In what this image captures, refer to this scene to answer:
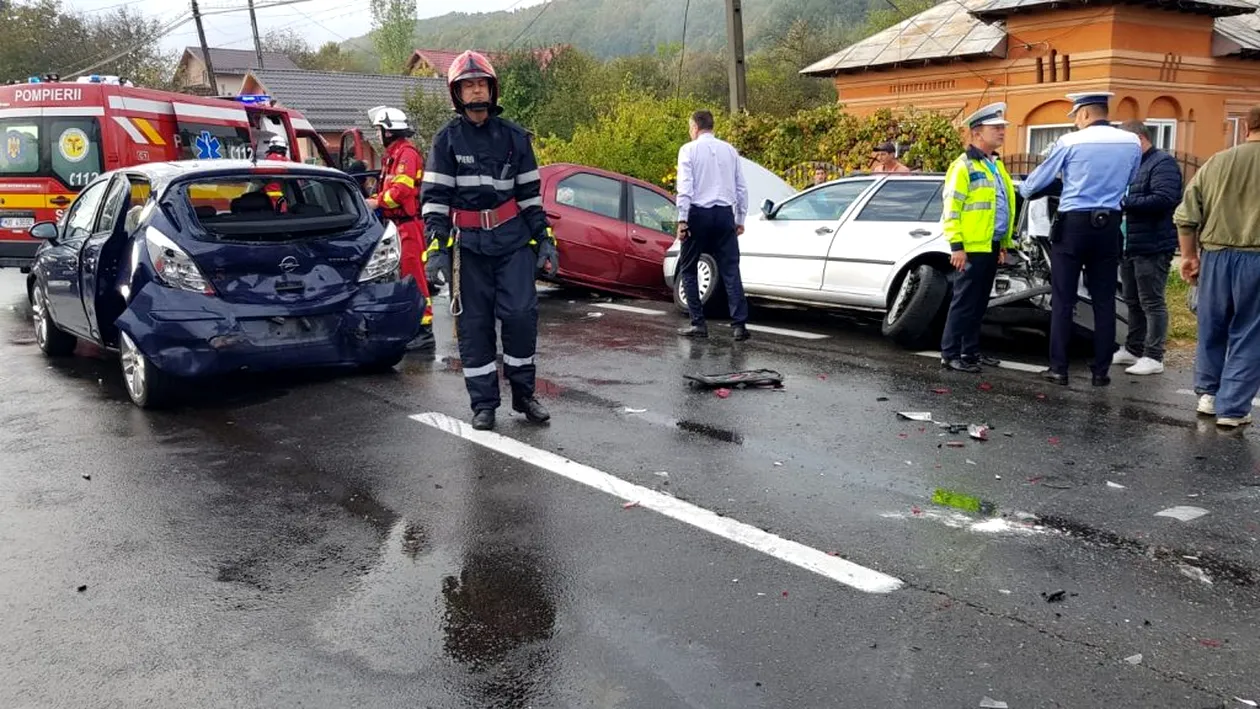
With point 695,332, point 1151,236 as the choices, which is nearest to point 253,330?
point 695,332

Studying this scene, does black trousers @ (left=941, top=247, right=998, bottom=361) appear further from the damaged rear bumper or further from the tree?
the tree

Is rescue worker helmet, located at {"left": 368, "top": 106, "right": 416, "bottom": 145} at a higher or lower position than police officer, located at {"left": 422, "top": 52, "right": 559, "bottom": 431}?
higher

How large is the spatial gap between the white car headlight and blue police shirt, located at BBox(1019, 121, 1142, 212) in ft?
14.6

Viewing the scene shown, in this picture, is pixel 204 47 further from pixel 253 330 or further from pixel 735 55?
pixel 253 330

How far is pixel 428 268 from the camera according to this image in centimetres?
598

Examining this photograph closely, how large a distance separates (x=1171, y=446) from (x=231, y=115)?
1400 cm

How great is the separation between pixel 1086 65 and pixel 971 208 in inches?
561

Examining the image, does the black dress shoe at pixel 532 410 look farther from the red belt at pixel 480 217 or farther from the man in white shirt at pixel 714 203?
the man in white shirt at pixel 714 203

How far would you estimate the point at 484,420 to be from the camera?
607 cm

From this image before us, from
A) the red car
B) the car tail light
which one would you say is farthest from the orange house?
the car tail light

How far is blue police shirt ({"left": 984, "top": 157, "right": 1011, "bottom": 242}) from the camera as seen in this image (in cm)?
746

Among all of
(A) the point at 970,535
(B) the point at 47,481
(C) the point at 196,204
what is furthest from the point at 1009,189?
(B) the point at 47,481

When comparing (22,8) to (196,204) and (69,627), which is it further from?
(69,627)

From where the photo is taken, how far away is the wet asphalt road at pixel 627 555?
3.17 m
